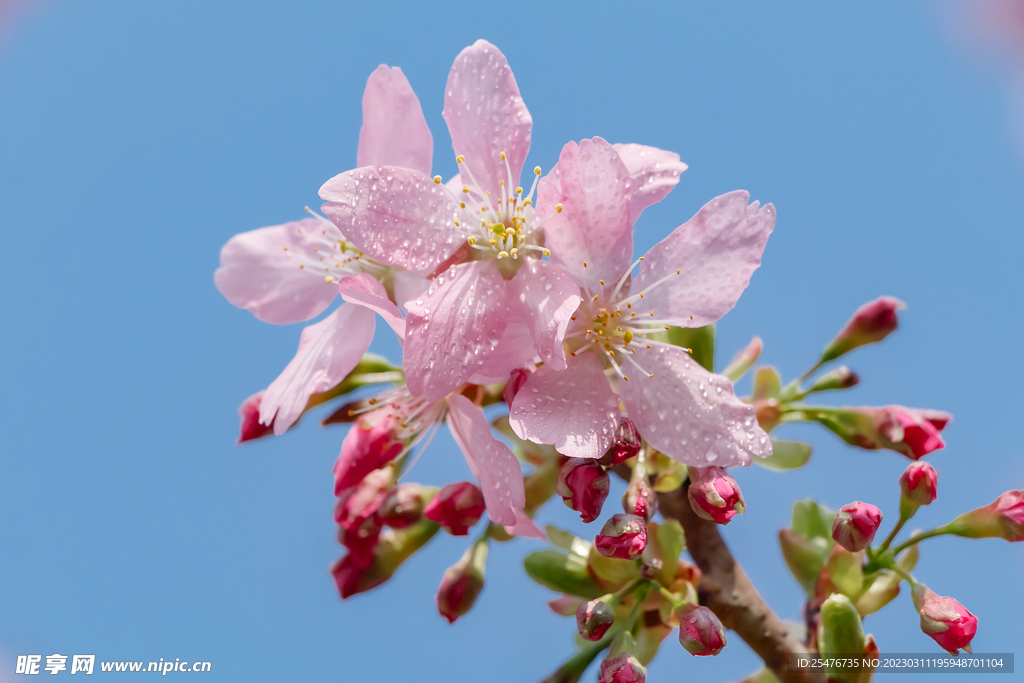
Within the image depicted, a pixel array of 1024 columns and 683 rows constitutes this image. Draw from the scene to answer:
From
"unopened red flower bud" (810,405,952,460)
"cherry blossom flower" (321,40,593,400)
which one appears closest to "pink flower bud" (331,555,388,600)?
"cherry blossom flower" (321,40,593,400)

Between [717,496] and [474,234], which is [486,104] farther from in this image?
[717,496]

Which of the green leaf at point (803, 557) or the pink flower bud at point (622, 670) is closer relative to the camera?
the pink flower bud at point (622, 670)

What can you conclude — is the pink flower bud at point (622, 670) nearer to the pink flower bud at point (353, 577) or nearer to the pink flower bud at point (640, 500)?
the pink flower bud at point (640, 500)

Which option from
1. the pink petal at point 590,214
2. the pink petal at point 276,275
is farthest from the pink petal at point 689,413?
the pink petal at point 276,275

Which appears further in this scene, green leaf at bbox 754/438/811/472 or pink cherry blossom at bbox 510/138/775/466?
green leaf at bbox 754/438/811/472

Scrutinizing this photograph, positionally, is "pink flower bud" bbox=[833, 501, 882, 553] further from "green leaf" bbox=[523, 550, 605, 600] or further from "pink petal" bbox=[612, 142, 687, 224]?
"pink petal" bbox=[612, 142, 687, 224]

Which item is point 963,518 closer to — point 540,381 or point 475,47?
point 540,381
